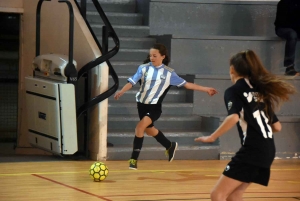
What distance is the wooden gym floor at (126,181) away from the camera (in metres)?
6.16

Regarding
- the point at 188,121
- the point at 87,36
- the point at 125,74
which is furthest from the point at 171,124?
the point at 87,36

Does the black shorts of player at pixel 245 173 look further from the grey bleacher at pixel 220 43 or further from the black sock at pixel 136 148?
the grey bleacher at pixel 220 43

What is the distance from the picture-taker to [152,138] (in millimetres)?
9328

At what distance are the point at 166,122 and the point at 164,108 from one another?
282mm

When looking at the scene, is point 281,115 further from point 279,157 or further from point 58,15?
point 58,15

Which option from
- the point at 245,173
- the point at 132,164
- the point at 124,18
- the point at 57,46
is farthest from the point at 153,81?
the point at 245,173

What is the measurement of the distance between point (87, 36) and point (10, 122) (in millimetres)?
3946

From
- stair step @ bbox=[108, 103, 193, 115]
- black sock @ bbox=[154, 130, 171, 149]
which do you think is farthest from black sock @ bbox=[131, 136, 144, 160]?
stair step @ bbox=[108, 103, 193, 115]

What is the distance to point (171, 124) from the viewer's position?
970cm

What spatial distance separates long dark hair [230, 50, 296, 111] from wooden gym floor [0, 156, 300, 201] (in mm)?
1817

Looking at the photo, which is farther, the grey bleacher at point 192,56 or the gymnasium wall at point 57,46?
the grey bleacher at point 192,56

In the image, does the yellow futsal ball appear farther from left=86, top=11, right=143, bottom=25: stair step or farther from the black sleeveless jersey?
left=86, top=11, right=143, bottom=25: stair step

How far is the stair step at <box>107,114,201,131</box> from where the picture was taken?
9.41m

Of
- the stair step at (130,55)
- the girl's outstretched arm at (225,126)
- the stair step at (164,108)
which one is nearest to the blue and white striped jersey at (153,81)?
the stair step at (164,108)
